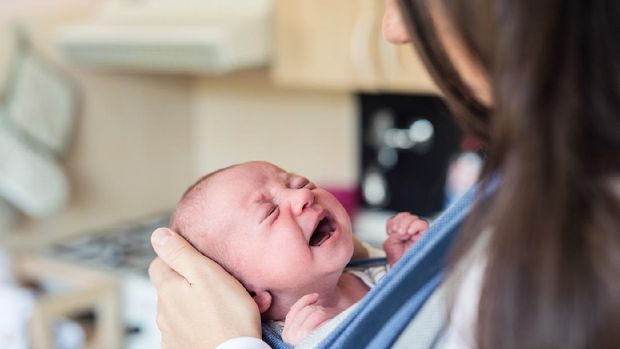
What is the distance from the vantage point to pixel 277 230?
854mm

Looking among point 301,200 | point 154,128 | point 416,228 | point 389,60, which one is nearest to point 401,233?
point 416,228

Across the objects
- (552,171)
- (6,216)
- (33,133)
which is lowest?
(6,216)

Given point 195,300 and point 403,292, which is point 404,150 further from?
point 403,292

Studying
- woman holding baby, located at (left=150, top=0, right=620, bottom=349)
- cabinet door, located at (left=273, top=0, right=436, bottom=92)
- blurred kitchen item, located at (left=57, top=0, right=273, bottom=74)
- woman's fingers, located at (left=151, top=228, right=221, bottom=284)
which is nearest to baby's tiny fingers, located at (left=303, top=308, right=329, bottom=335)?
woman's fingers, located at (left=151, top=228, right=221, bottom=284)

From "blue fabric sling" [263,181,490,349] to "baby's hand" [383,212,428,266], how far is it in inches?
9.9

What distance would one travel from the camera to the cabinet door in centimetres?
203

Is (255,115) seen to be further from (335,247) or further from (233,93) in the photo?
(335,247)

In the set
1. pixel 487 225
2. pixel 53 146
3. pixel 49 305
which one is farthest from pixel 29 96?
pixel 487 225

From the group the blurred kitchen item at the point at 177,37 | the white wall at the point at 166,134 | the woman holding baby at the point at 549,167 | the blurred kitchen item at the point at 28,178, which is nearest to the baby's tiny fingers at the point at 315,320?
the woman holding baby at the point at 549,167

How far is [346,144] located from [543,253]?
2.08m

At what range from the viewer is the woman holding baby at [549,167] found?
1.71 feet

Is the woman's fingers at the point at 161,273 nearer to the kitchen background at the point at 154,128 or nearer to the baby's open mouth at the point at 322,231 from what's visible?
the baby's open mouth at the point at 322,231

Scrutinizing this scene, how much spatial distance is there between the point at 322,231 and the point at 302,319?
0.46 ft

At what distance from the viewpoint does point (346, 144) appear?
2.60 m
